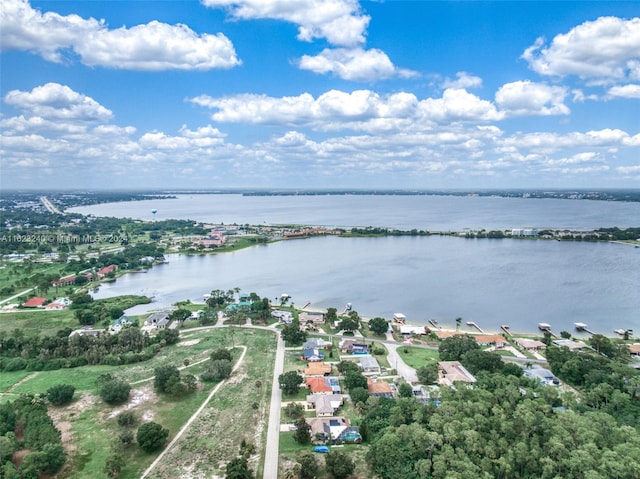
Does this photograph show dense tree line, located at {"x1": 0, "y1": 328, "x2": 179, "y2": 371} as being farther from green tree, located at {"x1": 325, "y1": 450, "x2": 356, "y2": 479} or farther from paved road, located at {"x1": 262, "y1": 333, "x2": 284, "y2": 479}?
green tree, located at {"x1": 325, "y1": 450, "x2": 356, "y2": 479}

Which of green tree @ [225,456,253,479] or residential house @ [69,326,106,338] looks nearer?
green tree @ [225,456,253,479]

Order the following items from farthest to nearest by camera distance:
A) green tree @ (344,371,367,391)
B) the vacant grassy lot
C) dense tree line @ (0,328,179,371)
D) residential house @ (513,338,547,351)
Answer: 1. residential house @ (513,338,547,351)
2. dense tree line @ (0,328,179,371)
3. green tree @ (344,371,367,391)
4. the vacant grassy lot

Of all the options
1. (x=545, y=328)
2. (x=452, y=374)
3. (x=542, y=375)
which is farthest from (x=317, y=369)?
(x=545, y=328)

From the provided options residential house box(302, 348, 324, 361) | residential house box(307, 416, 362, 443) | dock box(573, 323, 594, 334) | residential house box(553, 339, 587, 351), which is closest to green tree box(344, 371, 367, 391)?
residential house box(307, 416, 362, 443)

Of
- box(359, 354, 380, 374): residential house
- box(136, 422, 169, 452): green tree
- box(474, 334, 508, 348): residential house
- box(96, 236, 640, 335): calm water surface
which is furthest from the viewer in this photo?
box(96, 236, 640, 335): calm water surface

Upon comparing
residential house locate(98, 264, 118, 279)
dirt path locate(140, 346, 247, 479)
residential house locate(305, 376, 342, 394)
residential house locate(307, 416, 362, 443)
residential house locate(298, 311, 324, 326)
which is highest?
residential house locate(98, 264, 118, 279)

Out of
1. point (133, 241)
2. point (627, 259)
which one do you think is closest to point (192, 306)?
point (133, 241)

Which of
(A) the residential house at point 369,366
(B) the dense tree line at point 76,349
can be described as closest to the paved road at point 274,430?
(A) the residential house at point 369,366
